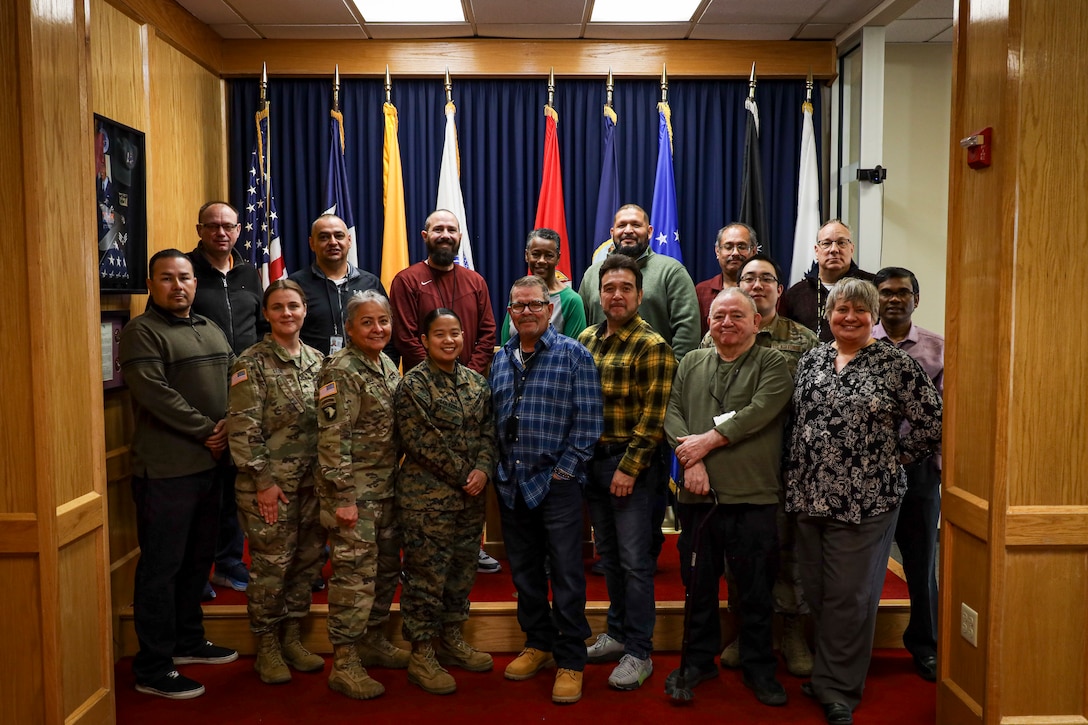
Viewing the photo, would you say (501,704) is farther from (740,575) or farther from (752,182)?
(752,182)

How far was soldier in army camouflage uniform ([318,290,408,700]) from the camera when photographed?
2955 millimetres

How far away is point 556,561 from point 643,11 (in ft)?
10.8

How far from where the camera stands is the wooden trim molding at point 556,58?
5.24m

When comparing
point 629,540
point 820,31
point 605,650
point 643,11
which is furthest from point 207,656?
point 820,31

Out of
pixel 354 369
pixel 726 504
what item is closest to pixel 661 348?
pixel 726 504

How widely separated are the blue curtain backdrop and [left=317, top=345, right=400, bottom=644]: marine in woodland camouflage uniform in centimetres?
256

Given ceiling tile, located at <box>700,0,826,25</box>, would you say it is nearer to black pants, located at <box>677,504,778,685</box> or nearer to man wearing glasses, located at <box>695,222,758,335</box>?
man wearing glasses, located at <box>695,222,758,335</box>

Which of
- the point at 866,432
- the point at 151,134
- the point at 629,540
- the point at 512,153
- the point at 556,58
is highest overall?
the point at 556,58

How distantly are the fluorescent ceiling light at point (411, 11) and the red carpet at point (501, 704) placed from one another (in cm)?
351

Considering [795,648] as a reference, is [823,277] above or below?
above

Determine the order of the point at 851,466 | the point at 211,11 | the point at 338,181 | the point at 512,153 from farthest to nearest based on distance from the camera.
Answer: the point at 512,153
the point at 338,181
the point at 211,11
the point at 851,466

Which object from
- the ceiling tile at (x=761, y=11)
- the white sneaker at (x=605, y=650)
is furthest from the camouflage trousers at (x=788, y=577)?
the ceiling tile at (x=761, y=11)

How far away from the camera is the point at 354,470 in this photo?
3023 mm

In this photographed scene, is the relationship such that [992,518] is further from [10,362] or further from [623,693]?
[10,362]
